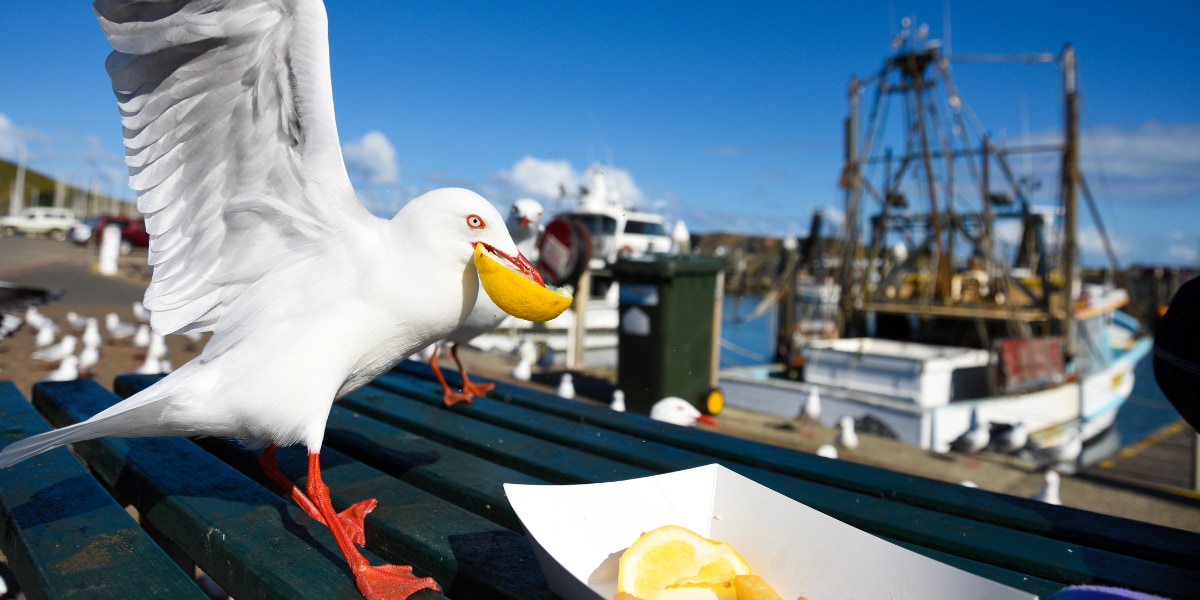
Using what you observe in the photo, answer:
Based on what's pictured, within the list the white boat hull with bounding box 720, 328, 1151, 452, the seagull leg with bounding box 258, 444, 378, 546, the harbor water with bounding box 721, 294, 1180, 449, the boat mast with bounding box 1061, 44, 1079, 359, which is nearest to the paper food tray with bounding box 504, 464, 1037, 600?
the seagull leg with bounding box 258, 444, 378, 546

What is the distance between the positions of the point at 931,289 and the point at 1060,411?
288 centimetres

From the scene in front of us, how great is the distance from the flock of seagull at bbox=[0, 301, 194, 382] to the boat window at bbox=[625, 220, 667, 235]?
41.4 ft

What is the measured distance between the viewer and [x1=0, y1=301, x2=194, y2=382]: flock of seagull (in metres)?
5.86

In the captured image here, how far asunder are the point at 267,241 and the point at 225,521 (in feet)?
2.25

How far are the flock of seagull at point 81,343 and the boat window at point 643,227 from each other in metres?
12.6

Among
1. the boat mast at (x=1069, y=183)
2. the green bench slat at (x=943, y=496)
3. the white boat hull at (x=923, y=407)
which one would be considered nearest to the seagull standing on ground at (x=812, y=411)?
the white boat hull at (x=923, y=407)

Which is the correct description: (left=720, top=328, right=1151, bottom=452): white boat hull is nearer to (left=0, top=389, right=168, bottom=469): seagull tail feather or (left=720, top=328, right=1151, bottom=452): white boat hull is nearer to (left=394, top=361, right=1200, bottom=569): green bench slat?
(left=394, top=361, right=1200, bottom=569): green bench slat

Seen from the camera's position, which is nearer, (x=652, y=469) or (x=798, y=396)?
(x=652, y=469)

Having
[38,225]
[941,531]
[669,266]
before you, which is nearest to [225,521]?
[941,531]

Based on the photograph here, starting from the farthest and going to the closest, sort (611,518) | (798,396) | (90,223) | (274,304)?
(90,223), (798,396), (274,304), (611,518)

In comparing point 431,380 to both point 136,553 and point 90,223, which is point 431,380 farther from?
point 90,223

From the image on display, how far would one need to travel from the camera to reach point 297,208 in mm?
1753

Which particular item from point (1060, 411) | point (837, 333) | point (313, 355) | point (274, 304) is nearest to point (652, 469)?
point (313, 355)

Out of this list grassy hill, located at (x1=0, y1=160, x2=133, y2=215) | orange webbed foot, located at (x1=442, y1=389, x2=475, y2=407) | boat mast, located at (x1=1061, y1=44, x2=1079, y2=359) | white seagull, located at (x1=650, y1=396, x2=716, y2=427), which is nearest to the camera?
orange webbed foot, located at (x1=442, y1=389, x2=475, y2=407)
